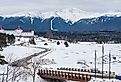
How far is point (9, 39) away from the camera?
12800cm

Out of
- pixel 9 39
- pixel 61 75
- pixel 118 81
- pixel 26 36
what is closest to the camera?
pixel 118 81

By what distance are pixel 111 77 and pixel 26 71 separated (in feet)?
32.2

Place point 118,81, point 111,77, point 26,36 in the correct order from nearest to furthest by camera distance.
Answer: point 118,81
point 111,77
point 26,36

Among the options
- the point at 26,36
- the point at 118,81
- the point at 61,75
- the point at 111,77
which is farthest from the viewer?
the point at 26,36

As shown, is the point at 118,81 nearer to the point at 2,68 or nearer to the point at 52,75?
the point at 52,75

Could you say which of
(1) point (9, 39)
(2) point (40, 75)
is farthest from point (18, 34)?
(2) point (40, 75)

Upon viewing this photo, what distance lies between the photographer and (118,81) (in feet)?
139

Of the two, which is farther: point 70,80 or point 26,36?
point 26,36

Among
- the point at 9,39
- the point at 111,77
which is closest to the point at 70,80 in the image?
the point at 111,77

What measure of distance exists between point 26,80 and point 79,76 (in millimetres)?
5591

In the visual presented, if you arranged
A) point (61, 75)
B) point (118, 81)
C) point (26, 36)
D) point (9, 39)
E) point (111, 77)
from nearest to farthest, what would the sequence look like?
point (118, 81)
point (111, 77)
point (61, 75)
point (9, 39)
point (26, 36)

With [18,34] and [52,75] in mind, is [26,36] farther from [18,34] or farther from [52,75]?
[52,75]

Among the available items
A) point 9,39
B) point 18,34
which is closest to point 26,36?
point 18,34

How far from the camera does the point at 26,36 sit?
193 m
